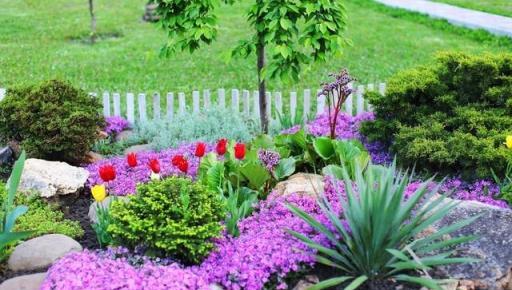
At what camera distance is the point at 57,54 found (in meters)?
13.8

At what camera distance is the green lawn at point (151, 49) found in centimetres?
1162

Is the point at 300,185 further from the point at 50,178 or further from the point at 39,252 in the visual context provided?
the point at 50,178

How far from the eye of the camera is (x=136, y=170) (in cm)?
631

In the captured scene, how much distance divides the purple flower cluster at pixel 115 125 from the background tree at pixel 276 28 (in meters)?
1.07

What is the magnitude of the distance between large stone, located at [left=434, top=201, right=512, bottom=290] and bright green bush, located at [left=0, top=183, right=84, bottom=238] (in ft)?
8.12

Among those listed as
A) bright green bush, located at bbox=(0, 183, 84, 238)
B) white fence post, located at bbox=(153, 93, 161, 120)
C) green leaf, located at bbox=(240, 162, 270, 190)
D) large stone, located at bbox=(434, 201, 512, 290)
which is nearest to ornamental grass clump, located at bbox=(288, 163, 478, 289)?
large stone, located at bbox=(434, 201, 512, 290)

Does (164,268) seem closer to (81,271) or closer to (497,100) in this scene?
(81,271)

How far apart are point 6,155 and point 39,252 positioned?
105 inches

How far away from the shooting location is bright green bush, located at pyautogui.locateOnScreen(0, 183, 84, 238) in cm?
502

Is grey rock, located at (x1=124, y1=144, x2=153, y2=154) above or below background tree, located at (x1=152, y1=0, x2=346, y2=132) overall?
below

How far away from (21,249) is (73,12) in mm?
15569

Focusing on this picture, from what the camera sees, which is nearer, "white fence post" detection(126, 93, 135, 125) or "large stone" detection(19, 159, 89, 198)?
"large stone" detection(19, 159, 89, 198)

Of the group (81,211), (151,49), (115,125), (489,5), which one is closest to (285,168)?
(81,211)

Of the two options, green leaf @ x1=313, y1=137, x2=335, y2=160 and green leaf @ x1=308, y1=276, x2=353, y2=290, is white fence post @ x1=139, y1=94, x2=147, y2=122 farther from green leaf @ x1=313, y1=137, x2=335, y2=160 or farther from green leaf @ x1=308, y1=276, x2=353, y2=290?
green leaf @ x1=308, y1=276, x2=353, y2=290
